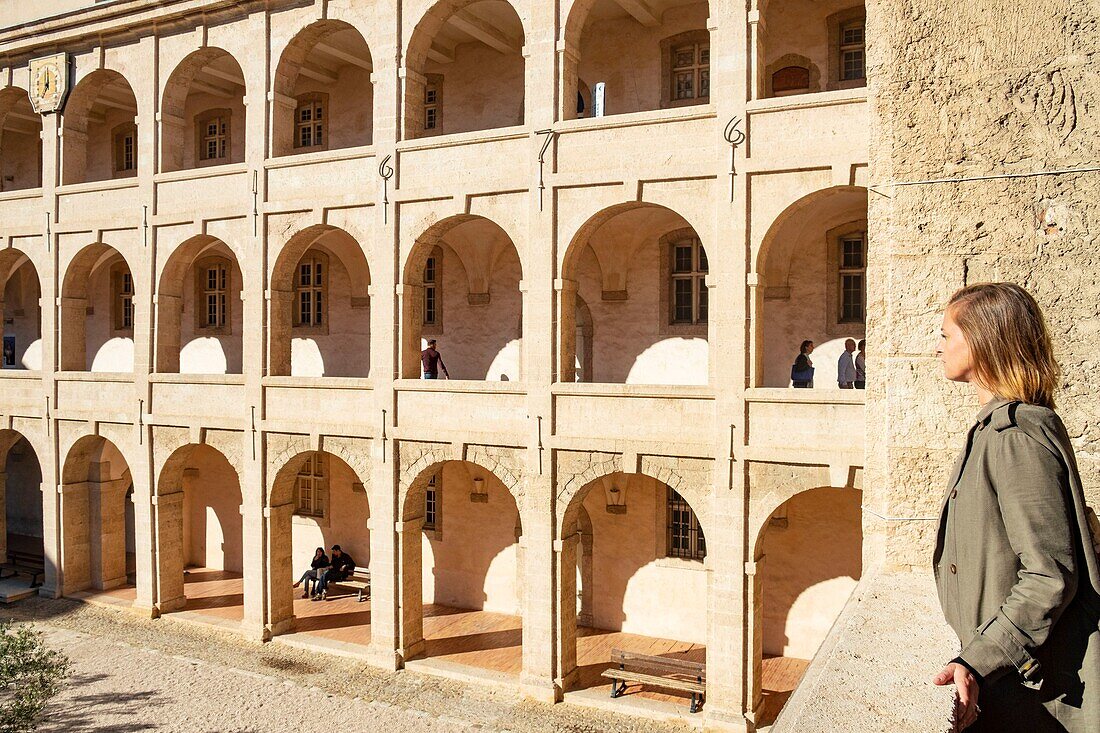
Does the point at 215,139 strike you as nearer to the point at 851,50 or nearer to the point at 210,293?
the point at 210,293

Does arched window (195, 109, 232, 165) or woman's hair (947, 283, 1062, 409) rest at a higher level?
arched window (195, 109, 232, 165)

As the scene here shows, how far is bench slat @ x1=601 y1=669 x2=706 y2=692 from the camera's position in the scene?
543 inches

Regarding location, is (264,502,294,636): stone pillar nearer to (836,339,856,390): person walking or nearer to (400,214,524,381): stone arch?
(400,214,524,381): stone arch

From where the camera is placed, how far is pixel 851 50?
50.0ft

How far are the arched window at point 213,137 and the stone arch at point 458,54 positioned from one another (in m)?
6.04

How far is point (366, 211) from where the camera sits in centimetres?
1608

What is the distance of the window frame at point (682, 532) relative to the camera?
17.4 metres

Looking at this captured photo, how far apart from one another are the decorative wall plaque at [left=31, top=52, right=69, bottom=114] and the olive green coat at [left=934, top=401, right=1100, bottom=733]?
22.1 m

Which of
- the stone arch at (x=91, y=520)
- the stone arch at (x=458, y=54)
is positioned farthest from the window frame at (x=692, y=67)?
the stone arch at (x=91, y=520)

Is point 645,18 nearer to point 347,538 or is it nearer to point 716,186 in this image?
point 716,186

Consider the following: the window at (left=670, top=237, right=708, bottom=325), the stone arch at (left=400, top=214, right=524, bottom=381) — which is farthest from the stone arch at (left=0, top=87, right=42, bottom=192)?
the window at (left=670, top=237, right=708, bottom=325)

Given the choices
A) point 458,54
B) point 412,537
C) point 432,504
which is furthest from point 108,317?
point 412,537

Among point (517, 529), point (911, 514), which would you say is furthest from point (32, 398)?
point (911, 514)

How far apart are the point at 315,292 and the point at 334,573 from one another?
6714 millimetres
